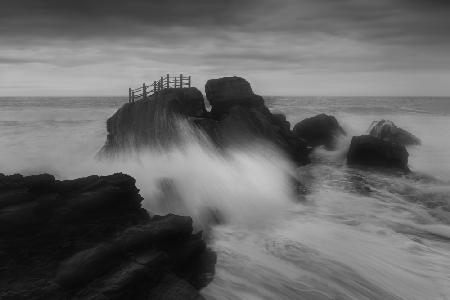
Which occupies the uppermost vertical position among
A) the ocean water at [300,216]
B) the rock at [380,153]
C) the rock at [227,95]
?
the rock at [227,95]

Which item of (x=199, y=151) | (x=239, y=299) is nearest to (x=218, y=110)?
(x=199, y=151)

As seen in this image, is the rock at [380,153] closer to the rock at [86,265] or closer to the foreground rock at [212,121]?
the foreground rock at [212,121]

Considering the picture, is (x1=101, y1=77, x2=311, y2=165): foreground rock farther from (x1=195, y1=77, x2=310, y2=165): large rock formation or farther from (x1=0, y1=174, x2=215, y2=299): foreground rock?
(x1=0, y1=174, x2=215, y2=299): foreground rock

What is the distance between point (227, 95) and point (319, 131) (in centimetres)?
1191

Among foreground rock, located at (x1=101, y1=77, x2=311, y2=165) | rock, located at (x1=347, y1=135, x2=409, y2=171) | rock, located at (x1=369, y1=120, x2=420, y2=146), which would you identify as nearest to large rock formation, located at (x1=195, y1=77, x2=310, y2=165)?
foreground rock, located at (x1=101, y1=77, x2=311, y2=165)

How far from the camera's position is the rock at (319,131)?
34.1 m

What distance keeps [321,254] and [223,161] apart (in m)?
9.64

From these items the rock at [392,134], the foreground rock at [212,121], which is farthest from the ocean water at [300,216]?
the rock at [392,134]

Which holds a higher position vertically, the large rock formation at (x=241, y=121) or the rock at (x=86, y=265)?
the large rock formation at (x=241, y=121)

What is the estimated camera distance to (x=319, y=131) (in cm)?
3431

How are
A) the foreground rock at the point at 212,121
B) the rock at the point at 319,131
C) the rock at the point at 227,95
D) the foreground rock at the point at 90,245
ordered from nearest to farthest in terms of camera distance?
the foreground rock at the point at 90,245 → the foreground rock at the point at 212,121 → the rock at the point at 227,95 → the rock at the point at 319,131

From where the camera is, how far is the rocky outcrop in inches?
845

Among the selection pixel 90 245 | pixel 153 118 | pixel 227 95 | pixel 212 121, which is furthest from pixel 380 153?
pixel 90 245

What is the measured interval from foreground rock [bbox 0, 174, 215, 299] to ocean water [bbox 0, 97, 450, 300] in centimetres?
159
